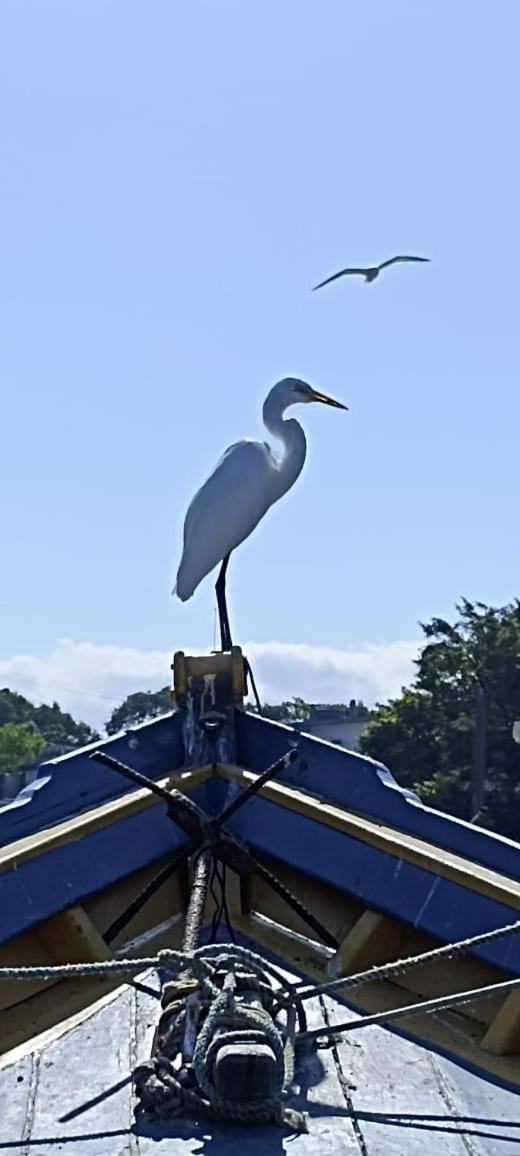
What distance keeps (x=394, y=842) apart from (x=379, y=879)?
0.11 metres

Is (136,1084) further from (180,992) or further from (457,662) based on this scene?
(457,662)

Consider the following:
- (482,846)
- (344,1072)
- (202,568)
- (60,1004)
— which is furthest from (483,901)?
(202,568)

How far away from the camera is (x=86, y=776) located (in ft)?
13.4

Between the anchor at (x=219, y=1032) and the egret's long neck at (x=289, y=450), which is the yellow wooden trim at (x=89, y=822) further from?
the egret's long neck at (x=289, y=450)

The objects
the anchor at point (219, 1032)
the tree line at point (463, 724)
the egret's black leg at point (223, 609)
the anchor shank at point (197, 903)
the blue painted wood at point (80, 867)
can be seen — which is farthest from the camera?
the tree line at point (463, 724)

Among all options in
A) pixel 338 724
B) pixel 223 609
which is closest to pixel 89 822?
pixel 223 609

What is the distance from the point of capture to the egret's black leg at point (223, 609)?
5.27m

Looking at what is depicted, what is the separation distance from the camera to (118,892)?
13.0 feet

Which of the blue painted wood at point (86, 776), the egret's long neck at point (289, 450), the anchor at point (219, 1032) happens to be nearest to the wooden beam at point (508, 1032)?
the anchor at point (219, 1032)

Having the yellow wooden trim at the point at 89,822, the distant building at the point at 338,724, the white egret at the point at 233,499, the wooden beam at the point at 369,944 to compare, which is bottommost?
the wooden beam at the point at 369,944

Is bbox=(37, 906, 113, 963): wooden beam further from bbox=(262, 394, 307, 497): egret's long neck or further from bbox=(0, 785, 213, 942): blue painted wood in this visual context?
bbox=(262, 394, 307, 497): egret's long neck

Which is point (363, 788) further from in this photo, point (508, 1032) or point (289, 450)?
point (289, 450)

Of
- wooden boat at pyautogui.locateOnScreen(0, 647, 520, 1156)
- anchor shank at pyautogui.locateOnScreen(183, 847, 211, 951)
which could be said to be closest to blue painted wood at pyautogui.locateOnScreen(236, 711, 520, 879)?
wooden boat at pyautogui.locateOnScreen(0, 647, 520, 1156)

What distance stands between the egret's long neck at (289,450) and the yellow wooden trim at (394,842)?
108 inches
